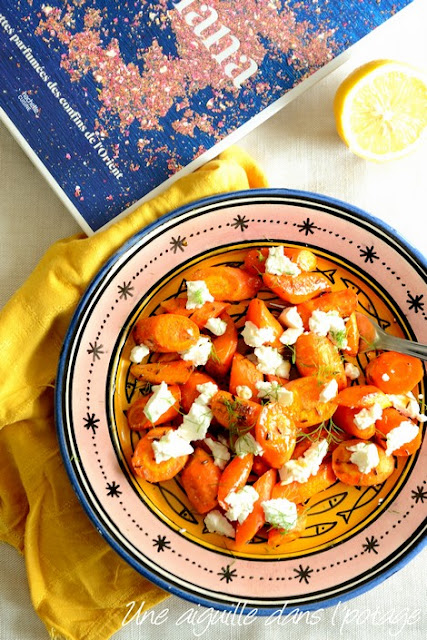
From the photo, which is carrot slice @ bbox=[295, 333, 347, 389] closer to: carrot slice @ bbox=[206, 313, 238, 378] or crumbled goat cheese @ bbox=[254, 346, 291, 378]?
crumbled goat cheese @ bbox=[254, 346, 291, 378]

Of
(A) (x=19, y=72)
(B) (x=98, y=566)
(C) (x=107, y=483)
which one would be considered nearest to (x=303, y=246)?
(C) (x=107, y=483)

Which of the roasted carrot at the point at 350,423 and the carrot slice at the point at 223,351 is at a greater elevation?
the carrot slice at the point at 223,351

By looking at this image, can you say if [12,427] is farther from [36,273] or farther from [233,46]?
[233,46]

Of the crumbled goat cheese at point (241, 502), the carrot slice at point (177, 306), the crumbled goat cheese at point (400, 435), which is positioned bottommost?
the crumbled goat cheese at point (400, 435)

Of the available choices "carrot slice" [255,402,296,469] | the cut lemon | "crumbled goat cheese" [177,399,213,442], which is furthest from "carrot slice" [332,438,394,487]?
the cut lemon

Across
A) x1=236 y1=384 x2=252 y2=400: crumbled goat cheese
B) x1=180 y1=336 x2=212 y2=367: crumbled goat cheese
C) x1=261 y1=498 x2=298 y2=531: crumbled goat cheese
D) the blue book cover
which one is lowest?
x1=261 y1=498 x2=298 y2=531: crumbled goat cheese

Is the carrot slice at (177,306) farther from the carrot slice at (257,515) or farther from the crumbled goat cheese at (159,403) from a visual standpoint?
the carrot slice at (257,515)

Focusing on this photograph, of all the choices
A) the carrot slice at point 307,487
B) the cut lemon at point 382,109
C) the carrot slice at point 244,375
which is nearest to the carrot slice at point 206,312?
the carrot slice at point 244,375

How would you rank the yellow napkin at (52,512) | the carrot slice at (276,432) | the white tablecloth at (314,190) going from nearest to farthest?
the carrot slice at (276,432)
the yellow napkin at (52,512)
the white tablecloth at (314,190)
